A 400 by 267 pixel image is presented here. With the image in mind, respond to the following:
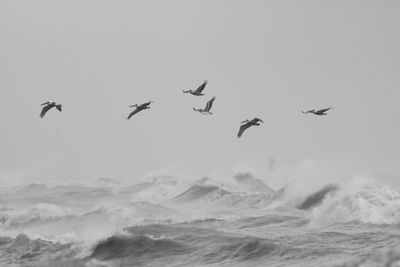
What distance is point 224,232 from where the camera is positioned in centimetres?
3145

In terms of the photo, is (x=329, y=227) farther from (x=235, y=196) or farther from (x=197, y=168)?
(x=197, y=168)

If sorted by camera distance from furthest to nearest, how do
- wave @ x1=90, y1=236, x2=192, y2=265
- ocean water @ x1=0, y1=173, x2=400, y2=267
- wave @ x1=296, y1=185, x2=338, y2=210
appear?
1. wave @ x1=296, y1=185, x2=338, y2=210
2. wave @ x1=90, y1=236, x2=192, y2=265
3. ocean water @ x1=0, y1=173, x2=400, y2=267

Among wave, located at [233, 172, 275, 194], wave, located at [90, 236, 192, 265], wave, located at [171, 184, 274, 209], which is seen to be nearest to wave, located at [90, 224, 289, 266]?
wave, located at [90, 236, 192, 265]

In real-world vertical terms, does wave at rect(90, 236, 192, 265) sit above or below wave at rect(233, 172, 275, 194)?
below

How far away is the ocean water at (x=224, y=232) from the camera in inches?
1065

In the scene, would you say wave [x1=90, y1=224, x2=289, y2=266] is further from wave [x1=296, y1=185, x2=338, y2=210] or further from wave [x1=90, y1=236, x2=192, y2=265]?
wave [x1=296, y1=185, x2=338, y2=210]

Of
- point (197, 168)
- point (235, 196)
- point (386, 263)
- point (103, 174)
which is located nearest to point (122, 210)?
point (235, 196)

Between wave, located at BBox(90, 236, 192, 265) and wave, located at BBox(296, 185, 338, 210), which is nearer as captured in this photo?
wave, located at BBox(90, 236, 192, 265)

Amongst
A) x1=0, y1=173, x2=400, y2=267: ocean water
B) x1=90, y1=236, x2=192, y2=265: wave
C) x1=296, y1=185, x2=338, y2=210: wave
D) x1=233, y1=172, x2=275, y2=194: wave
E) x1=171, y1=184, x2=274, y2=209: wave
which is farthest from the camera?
x1=233, y1=172, x2=275, y2=194: wave

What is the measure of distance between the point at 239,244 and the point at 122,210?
13141mm

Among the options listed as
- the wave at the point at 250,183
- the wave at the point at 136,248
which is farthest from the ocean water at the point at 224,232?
the wave at the point at 250,183

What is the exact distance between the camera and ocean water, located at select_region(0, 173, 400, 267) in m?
27.0

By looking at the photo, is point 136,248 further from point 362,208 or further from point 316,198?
point 316,198

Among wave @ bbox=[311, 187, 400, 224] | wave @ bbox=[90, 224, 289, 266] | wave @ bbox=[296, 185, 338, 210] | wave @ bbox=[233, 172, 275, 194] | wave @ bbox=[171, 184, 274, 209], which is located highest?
wave @ bbox=[233, 172, 275, 194]
